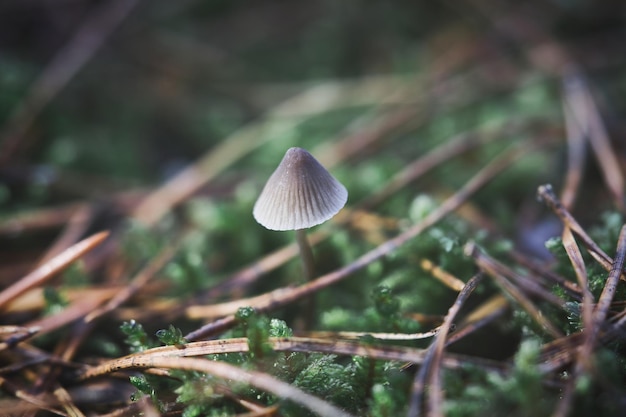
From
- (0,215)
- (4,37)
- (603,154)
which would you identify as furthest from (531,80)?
(4,37)

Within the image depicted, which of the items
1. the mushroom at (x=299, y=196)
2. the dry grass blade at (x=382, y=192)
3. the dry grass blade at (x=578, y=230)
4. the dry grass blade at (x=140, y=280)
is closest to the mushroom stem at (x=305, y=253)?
the mushroom at (x=299, y=196)

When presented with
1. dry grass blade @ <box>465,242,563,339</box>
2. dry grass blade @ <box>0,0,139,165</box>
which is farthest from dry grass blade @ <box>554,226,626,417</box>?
dry grass blade @ <box>0,0,139,165</box>

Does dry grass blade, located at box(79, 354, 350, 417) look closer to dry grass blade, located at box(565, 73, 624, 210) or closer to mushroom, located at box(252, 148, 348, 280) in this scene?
mushroom, located at box(252, 148, 348, 280)

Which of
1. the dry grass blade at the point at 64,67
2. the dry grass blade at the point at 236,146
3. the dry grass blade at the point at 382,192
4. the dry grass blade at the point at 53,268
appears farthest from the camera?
the dry grass blade at the point at 64,67

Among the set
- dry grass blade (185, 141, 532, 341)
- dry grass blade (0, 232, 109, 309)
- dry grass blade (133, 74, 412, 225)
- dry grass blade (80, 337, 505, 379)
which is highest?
dry grass blade (133, 74, 412, 225)

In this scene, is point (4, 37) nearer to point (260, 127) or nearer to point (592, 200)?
point (260, 127)

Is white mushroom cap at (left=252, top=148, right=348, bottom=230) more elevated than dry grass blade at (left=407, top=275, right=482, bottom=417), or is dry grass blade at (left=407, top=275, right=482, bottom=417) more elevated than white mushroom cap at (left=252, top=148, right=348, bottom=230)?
white mushroom cap at (left=252, top=148, right=348, bottom=230)

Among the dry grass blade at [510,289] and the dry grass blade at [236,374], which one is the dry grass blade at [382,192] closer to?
the dry grass blade at [510,289]

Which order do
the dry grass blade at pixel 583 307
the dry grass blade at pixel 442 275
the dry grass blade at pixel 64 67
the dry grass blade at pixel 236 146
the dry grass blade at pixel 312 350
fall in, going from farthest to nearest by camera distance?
1. the dry grass blade at pixel 64 67
2. the dry grass blade at pixel 236 146
3. the dry grass blade at pixel 442 275
4. the dry grass blade at pixel 312 350
5. the dry grass blade at pixel 583 307
